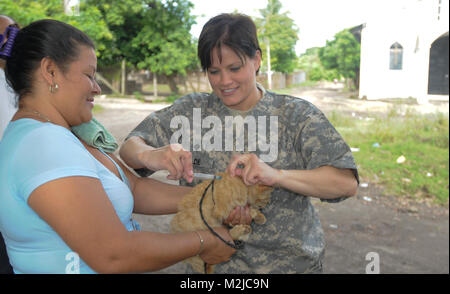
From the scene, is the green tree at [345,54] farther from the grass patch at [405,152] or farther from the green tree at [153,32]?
the grass patch at [405,152]

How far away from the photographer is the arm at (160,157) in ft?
5.85

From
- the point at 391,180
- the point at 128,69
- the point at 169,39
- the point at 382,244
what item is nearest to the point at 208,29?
the point at 382,244

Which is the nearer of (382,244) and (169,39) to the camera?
(382,244)

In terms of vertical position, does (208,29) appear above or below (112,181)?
above

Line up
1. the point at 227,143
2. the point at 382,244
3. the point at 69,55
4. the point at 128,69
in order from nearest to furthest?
1. the point at 69,55
2. the point at 227,143
3. the point at 382,244
4. the point at 128,69

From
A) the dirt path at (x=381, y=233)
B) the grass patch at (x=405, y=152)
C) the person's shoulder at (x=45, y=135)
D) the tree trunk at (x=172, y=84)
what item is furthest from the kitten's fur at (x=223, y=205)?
the tree trunk at (x=172, y=84)

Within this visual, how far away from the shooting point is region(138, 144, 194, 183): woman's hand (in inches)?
70.1

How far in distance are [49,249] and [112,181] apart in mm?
344

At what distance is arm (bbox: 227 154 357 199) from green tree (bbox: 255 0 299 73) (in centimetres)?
1800

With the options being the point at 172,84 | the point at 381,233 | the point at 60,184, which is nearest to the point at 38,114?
the point at 60,184

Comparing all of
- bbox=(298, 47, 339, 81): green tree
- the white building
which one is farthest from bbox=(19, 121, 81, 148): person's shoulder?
bbox=(298, 47, 339, 81): green tree

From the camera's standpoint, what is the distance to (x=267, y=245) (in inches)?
78.3

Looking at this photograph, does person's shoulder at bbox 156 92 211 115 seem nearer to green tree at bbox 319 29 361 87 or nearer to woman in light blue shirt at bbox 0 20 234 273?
woman in light blue shirt at bbox 0 20 234 273

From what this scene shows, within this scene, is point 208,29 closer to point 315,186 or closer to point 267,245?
point 315,186
